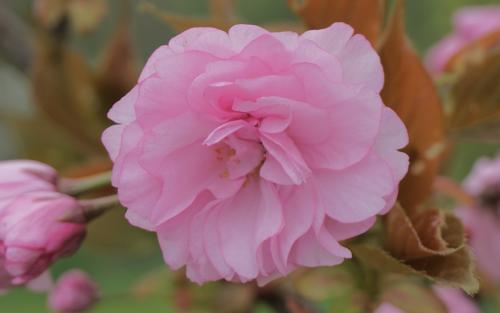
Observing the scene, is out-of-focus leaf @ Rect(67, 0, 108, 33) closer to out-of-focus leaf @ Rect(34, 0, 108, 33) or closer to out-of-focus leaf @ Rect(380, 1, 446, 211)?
out-of-focus leaf @ Rect(34, 0, 108, 33)

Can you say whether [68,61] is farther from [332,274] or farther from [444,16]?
[444,16]

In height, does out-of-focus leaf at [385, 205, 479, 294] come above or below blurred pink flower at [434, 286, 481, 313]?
above

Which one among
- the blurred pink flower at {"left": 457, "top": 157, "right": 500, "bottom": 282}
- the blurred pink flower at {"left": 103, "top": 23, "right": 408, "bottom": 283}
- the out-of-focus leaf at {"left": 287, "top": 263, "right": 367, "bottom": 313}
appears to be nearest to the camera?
the blurred pink flower at {"left": 103, "top": 23, "right": 408, "bottom": 283}

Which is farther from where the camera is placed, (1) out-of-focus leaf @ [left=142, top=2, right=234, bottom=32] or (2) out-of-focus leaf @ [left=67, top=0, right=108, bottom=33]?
(2) out-of-focus leaf @ [left=67, top=0, right=108, bottom=33]

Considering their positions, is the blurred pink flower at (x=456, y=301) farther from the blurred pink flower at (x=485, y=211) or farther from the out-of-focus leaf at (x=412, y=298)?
the out-of-focus leaf at (x=412, y=298)

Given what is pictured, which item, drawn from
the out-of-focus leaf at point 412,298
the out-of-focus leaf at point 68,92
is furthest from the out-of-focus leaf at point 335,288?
the out-of-focus leaf at point 68,92

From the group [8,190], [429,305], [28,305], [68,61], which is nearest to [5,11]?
[68,61]

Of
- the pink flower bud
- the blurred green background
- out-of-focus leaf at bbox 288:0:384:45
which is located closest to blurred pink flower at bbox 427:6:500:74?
the blurred green background
